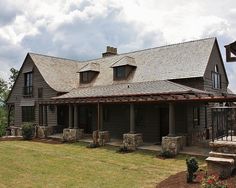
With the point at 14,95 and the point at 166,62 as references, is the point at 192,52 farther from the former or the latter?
the point at 14,95

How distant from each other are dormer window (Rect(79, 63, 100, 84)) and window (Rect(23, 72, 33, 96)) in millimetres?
5456

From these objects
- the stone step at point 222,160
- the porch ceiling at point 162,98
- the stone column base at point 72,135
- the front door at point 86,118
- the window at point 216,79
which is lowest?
the stone column base at point 72,135

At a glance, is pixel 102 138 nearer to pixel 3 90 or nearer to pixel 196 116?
pixel 196 116

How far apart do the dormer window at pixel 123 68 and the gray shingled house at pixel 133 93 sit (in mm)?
84

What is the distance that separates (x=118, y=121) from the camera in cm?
2252

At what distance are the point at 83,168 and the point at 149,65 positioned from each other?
513 inches

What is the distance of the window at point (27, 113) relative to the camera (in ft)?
96.1

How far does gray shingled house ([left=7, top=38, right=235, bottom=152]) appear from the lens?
60.3 ft

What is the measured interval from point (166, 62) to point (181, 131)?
20.4 feet

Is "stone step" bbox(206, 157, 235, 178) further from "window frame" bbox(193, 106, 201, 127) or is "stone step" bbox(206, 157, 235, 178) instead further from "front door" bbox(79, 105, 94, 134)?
"front door" bbox(79, 105, 94, 134)

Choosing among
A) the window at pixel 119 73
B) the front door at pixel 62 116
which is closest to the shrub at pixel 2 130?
the front door at pixel 62 116

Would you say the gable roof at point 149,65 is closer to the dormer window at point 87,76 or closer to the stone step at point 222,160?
the dormer window at point 87,76

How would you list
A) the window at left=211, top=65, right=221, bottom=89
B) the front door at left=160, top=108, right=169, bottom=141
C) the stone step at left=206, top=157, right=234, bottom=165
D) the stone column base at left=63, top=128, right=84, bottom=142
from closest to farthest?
the stone step at left=206, top=157, right=234, bottom=165, the front door at left=160, top=108, right=169, bottom=141, the stone column base at left=63, top=128, right=84, bottom=142, the window at left=211, top=65, right=221, bottom=89

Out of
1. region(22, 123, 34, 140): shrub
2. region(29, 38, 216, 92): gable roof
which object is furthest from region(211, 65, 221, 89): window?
region(22, 123, 34, 140): shrub
